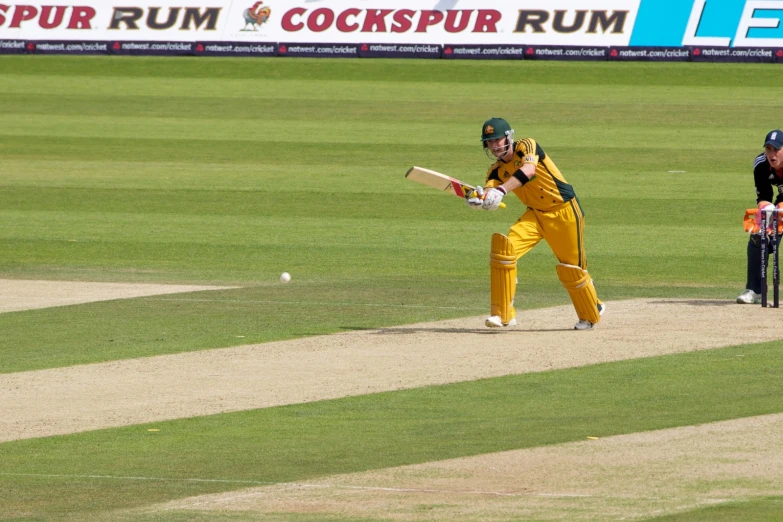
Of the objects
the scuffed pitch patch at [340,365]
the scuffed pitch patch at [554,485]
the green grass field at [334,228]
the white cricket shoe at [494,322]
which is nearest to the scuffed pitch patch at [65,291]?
the green grass field at [334,228]

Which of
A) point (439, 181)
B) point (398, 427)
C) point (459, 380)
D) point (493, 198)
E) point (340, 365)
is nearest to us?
point (398, 427)

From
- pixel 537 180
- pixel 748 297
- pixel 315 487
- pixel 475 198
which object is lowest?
pixel 315 487

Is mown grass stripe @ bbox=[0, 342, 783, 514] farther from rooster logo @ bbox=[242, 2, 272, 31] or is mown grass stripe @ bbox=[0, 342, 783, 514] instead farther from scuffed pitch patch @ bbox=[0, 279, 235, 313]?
rooster logo @ bbox=[242, 2, 272, 31]

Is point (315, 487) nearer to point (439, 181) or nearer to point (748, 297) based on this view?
point (439, 181)

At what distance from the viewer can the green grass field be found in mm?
7840

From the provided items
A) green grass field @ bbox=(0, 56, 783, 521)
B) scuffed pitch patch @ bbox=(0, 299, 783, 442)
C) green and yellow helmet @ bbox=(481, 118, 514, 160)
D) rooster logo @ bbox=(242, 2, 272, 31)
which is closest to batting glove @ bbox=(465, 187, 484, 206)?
green and yellow helmet @ bbox=(481, 118, 514, 160)

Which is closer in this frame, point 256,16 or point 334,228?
point 334,228

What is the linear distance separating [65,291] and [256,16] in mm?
20814

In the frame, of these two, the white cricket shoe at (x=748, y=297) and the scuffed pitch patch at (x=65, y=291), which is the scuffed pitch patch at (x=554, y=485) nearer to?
the white cricket shoe at (x=748, y=297)

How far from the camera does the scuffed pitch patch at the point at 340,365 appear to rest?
8.77 meters

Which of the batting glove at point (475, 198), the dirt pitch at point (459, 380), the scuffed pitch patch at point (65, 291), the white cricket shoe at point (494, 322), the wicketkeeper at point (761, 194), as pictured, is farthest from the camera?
the scuffed pitch patch at point (65, 291)

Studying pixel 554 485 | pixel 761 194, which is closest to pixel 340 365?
pixel 554 485

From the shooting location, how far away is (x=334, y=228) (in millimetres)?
18062

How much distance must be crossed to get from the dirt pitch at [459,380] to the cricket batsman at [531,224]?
0.27 meters
